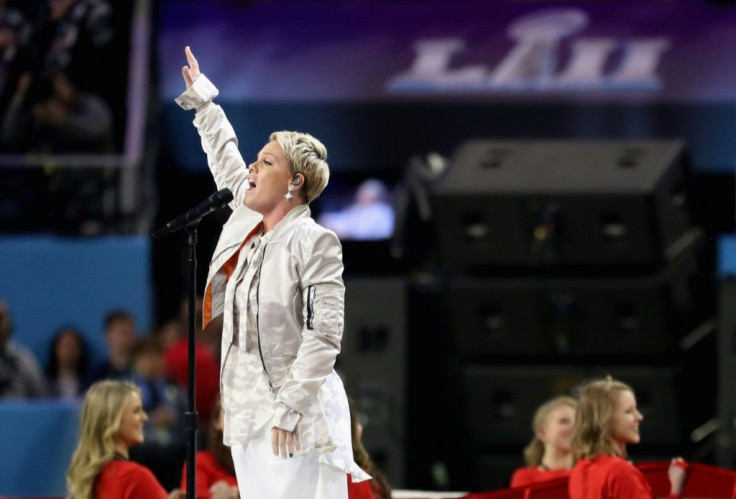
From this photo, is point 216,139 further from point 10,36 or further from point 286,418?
point 10,36

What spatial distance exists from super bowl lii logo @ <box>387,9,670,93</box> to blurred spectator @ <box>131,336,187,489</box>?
414 cm

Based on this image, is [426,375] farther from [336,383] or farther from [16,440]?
[336,383]

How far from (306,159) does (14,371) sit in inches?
188

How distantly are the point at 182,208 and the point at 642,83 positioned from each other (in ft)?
11.2

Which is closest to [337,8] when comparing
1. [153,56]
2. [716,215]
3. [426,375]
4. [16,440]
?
[153,56]

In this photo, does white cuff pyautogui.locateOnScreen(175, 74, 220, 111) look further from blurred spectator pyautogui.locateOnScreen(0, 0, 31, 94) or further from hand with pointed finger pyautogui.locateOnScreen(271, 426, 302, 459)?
blurred spectator pyautogui.locateOnScreen(0, 0, 31, 94)

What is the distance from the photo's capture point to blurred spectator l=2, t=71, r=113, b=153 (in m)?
9.88

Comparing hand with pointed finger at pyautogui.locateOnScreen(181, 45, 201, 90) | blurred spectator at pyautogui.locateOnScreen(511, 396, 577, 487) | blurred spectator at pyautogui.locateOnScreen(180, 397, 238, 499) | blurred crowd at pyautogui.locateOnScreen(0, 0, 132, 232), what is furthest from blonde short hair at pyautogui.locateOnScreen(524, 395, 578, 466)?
blurred crowd at pyautogui.locateOnScreen(0, 0, 132, 232)

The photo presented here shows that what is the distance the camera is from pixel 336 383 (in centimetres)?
414

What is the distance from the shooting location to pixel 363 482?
502cm

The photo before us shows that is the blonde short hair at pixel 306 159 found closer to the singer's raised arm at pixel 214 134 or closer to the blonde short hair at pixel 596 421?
the singer's raised arm at pixel 214 134

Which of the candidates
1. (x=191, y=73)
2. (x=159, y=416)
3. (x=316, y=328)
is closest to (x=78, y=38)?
(x=159, y=416)

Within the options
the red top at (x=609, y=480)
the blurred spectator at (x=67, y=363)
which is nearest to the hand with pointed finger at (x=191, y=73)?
the red top at (x=609, y=480)

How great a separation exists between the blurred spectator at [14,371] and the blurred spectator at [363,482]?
11.7 feet
